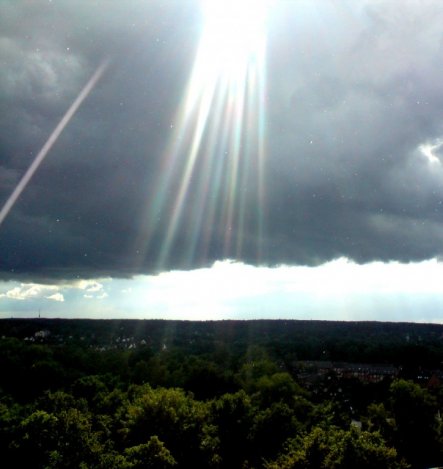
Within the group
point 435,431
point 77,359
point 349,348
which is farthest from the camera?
point 349,348

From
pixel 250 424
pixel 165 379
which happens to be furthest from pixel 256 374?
pixel 250 424

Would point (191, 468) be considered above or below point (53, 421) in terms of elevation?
below

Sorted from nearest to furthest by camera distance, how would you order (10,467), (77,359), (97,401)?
1. (10,467)
2. (97,401)
3. (77,359)

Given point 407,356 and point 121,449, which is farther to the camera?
point 407,356

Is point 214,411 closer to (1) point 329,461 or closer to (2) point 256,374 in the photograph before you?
(1) point 329,461

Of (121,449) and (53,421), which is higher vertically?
(53,421)

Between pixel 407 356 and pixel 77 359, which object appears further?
pixel 407 356

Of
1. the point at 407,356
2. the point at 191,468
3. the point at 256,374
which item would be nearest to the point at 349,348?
the point at 407,356

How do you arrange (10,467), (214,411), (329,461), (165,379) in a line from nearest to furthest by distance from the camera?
(329,461)
(10,467)
(214,411)
(165,379)

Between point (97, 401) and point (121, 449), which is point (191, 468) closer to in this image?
point (121, 449)
